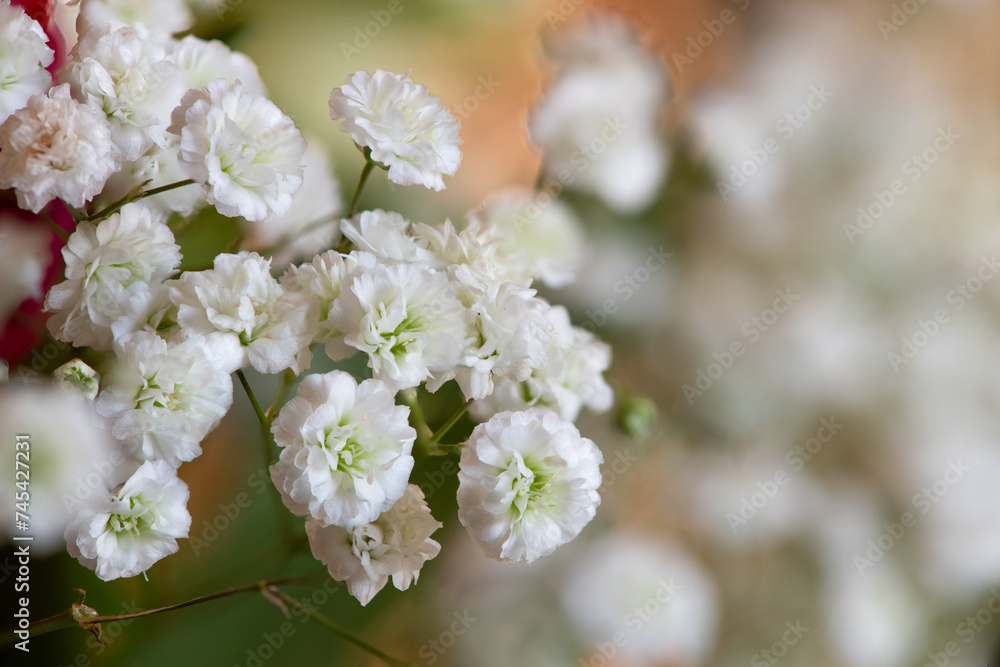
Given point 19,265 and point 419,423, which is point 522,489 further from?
point 19,265

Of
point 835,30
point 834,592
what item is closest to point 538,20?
point 835,30

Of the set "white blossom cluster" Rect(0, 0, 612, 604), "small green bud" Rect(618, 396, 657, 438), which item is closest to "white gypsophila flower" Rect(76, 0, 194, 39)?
"white blossom cluster" Rect(0, 0, 612, 604)

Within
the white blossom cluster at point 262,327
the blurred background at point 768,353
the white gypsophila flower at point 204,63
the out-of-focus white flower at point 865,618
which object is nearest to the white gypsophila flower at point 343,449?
the white blossom cluster at point 262,327

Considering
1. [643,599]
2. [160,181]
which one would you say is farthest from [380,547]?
[643,599]

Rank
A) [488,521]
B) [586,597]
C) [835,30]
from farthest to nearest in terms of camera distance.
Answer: [835,30]
[586,597]
[488,521]

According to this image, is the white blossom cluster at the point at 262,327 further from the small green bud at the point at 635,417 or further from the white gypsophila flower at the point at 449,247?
the small green bud at the point at 635,417

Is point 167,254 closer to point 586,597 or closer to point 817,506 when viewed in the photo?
point 586,597
